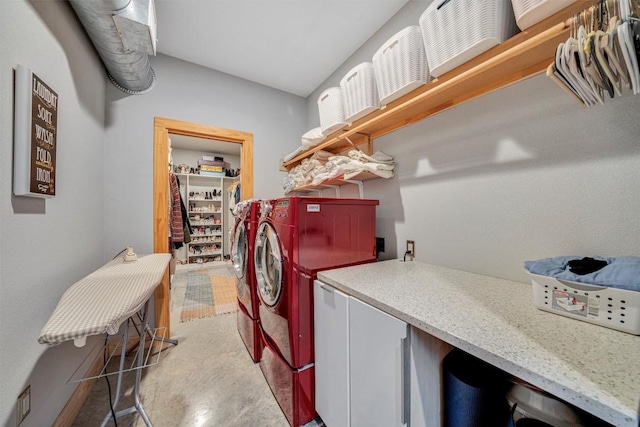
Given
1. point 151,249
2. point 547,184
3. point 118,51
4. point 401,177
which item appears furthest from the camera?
point 151,249

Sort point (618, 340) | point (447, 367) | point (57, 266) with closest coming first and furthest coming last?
point (618, 340) → point (447, 367) → point (57, 266)

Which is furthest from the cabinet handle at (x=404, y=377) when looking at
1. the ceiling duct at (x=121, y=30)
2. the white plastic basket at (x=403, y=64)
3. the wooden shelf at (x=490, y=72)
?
the ceiling duct at (x=121, y=30)

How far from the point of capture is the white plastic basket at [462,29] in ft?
3.08

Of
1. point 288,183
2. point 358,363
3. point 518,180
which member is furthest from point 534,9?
point 288,183

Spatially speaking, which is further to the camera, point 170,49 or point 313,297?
point 170,49

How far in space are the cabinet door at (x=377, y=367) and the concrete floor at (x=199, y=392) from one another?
27.9 inches

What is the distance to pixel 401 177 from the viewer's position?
1789mm

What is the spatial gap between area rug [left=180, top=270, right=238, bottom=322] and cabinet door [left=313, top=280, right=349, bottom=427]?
2.02 m

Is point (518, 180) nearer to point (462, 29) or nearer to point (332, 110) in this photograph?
point (462, 29)

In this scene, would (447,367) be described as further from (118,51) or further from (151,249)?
(118,51)

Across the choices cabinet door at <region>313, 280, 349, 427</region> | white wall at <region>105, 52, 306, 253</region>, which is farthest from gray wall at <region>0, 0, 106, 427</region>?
cabinet door at <region>313, 280, 349, 427</region>

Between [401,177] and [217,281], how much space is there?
372 centimetres

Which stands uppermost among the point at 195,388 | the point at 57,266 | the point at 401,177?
the point at 401,177

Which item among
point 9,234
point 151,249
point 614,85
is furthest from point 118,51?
point 614,85
